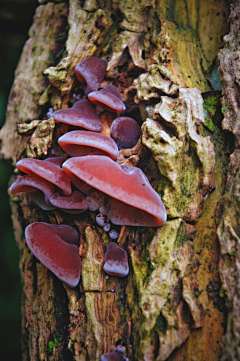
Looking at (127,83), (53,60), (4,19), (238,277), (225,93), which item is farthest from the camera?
(4,19)

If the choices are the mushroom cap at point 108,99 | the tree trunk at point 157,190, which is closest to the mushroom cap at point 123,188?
the tree trunk at point 157,190

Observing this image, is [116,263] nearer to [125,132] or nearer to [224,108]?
[125,132]

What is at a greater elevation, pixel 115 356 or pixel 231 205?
pixel 231 205

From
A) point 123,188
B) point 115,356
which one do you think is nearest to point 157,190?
point 123,188

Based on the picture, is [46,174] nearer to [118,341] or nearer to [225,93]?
[118,341]

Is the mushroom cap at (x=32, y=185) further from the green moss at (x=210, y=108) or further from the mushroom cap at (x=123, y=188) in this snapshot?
the green moss at (x=210, y=108)

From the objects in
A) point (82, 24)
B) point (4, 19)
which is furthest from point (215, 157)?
point (4, 19)

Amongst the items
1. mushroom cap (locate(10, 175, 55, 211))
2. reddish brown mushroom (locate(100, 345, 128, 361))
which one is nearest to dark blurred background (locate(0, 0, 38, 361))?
mushroom cap (locate(10, 175, 55, 211))
